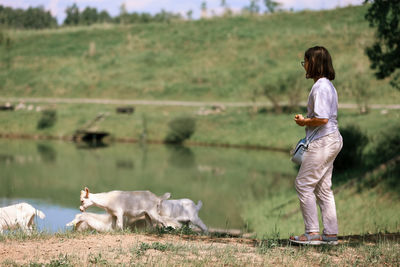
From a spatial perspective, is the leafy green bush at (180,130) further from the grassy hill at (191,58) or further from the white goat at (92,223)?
the white goat at (92,223)

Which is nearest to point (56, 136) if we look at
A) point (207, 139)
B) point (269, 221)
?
point (207, 139)

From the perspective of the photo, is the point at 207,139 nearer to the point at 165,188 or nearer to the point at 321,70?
the point at 165,188

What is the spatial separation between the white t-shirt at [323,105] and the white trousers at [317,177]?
0.27 ft

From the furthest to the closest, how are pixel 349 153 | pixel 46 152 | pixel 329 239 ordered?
pixel 46 152 → pixel 349 153 → pixel 329 239

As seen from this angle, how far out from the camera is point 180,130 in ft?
119

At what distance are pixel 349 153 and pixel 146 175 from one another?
9.07m

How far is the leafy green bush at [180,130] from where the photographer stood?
3600 cm

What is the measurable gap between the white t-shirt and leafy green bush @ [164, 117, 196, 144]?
29566mm

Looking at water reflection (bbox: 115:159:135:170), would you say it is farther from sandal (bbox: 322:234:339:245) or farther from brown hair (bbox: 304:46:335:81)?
brown hair (bbox: 304:46:335:81)

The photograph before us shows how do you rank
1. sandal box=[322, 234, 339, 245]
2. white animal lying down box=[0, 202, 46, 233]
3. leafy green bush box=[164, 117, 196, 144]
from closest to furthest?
sandal box=[322, 234, 339, 245]
white animal lying down box=[0, 202, 46, 233]
leafy green bush box=[164, 117, 196, 144]

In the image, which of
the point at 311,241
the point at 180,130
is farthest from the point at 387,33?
the point at 180,130

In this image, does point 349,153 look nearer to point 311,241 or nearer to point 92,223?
point 92,223

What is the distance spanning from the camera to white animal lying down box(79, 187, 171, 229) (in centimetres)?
767

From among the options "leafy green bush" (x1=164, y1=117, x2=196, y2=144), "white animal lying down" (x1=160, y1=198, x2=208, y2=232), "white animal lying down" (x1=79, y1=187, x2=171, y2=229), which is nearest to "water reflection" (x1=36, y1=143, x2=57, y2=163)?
"leafy green bush" (x1=164, y1=117, x2=196, y2=144)
